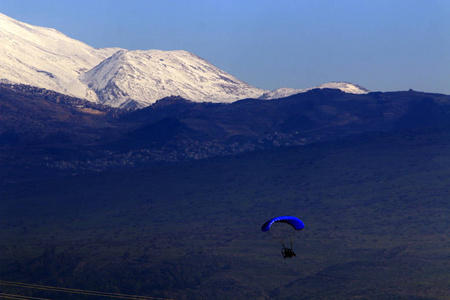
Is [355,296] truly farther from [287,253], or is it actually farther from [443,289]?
[287,253]

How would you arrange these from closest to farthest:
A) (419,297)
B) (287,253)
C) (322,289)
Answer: (287,253) → (419,297) → (322,289)

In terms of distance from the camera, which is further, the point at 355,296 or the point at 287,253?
the point at 355,296

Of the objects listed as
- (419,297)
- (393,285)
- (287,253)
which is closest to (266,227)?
(287,253)

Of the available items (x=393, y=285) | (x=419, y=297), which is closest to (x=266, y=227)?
(x=419, y=297)

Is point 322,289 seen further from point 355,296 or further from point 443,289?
point 443,289

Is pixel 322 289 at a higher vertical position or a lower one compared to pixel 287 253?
lower

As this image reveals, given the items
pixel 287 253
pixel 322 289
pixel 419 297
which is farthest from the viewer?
pixel 322 289

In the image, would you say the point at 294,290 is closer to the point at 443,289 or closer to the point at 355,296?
the point at 355,296

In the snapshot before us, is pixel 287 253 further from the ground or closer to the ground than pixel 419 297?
further from the ground

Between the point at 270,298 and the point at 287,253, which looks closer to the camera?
the point at 287,253
